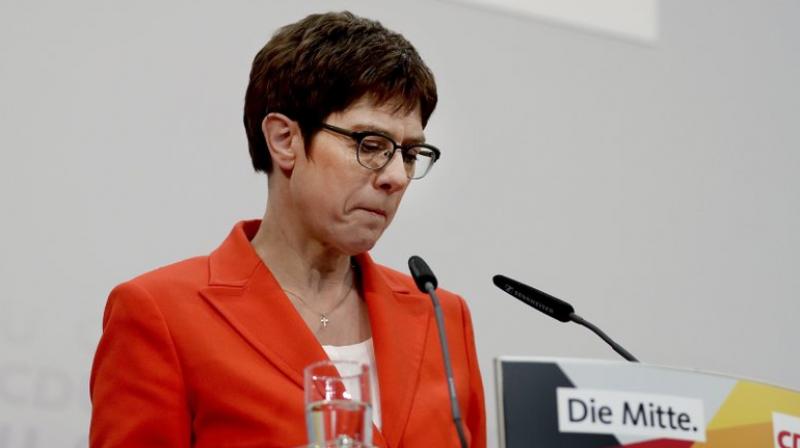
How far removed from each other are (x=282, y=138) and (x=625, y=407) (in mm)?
848

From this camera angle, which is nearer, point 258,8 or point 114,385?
point 114,385

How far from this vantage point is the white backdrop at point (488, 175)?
2.10 meters

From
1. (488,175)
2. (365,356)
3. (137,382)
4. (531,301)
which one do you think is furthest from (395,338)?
(488,175)

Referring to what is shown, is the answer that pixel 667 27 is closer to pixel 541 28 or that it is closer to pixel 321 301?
pixel 541 28

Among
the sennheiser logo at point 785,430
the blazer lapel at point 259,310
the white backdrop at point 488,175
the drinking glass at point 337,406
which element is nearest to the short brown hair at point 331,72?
the blazer lapel at point 259,310

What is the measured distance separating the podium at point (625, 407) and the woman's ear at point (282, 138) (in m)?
0.74

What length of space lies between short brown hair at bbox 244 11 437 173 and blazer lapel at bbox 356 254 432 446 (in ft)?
1.08

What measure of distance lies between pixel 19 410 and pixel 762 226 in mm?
2153

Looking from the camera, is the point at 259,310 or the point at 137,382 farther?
the point at 259,310

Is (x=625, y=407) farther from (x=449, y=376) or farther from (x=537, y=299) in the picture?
(x=537, y=299)

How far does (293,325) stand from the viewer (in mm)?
1737

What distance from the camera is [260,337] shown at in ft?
5.64

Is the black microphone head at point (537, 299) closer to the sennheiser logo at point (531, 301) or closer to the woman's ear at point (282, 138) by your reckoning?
the sennheiser logo at point (531, 301)

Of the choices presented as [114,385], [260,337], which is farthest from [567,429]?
[114,385]
